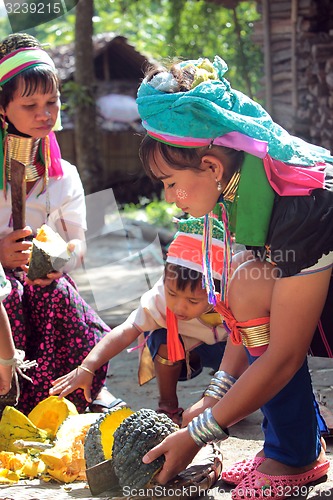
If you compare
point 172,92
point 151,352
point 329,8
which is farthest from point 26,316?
point 329,8

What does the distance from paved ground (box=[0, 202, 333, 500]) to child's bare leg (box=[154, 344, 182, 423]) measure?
0.17 meters

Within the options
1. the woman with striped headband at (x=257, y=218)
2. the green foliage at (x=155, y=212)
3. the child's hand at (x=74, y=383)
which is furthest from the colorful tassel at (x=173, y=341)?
the green foliage at (x=155, y=212)

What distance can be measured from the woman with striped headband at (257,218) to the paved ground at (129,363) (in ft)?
0.84

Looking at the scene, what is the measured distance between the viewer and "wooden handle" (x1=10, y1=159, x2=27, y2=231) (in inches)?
140

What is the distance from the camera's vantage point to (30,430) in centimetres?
304

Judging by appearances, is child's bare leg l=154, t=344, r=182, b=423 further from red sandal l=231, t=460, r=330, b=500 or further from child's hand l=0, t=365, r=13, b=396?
red sandal l=231, t=460, r=330, b=500

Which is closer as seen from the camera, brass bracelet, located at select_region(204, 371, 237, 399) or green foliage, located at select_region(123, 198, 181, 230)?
brass bracelet, located at select_region(204, 371, 237, 399)

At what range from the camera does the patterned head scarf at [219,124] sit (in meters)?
2.28

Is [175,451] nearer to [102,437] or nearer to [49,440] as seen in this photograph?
[102,437]

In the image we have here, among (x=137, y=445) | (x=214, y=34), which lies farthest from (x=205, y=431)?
(x=214, y=34)

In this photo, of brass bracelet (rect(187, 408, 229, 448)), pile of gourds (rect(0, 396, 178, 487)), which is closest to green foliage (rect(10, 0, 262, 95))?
pile of gourds (rect(0, 396, 178, 487))

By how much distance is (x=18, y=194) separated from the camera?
11.7 ft

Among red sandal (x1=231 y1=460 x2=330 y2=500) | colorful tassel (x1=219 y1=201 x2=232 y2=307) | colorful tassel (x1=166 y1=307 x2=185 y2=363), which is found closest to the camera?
red sandal (x1=231 y1=460 x2=330 y2=500)

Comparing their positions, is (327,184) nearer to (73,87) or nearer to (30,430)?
(30,430)
